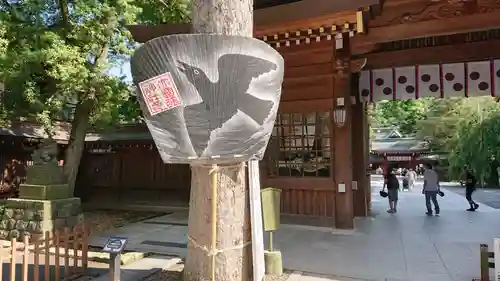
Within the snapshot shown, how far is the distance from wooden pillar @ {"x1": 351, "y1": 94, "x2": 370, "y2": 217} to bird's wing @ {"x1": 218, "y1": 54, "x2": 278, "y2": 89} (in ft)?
23.2

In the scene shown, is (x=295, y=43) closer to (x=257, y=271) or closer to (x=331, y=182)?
(x=331, y=182)

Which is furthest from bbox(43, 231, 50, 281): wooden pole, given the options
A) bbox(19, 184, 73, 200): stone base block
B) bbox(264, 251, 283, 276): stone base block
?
bbox(19, 184, 73, 200): stone base block

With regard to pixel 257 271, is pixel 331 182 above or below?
above

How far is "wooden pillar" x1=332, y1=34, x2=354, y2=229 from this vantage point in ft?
27.5

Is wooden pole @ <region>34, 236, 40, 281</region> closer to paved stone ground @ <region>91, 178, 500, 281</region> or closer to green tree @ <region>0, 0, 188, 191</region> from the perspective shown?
paved stone ground @ <region>91, 178, 500, 281</region>

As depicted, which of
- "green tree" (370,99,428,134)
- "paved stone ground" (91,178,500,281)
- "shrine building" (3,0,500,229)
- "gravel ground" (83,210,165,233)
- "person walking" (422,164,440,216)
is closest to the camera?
"paved stone ground" (91,178,500,281)

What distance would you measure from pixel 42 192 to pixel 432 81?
30.6ft

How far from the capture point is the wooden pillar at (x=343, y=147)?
8.38 metres

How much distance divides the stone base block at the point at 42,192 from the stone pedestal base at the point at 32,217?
4.8 inches

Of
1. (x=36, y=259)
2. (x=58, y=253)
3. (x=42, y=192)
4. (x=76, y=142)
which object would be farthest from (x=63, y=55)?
(x=36, y=259)

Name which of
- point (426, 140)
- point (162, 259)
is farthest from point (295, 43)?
point (426, 140)

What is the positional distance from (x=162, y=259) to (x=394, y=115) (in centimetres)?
3914

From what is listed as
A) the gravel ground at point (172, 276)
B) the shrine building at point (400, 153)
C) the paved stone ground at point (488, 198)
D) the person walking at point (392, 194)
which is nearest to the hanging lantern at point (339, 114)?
the gravel ground at point (172, 276)

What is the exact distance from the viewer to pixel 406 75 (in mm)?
9500
